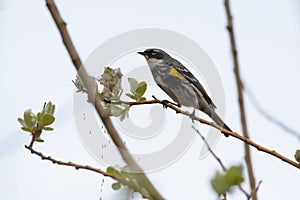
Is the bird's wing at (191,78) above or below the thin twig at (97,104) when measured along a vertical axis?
above

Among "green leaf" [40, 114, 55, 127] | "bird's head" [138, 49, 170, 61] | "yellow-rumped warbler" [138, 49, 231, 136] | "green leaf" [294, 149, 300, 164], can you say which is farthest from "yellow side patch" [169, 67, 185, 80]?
"green leaf" [294, 149, 300, 164]

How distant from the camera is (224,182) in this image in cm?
137

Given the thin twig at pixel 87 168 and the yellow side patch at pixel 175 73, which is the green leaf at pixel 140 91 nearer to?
the thin twig at pixel 87 168

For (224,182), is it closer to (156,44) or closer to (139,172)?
(139,172)

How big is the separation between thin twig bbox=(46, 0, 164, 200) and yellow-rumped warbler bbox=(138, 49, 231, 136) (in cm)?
507

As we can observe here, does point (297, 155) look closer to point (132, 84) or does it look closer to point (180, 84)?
point (132, 84)

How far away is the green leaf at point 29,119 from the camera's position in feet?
8.22

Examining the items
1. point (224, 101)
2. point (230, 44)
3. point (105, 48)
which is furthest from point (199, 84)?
point (230, 44)

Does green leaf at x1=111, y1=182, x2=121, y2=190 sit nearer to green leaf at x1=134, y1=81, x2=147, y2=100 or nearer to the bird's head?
green leaf at x1=134, y1=81, x2=147, y2=100

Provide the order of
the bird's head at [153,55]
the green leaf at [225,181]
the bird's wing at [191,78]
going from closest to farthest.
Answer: the green leaf at [225,181] < the bird's wing at [191,78] < the bird's head at [153,55]

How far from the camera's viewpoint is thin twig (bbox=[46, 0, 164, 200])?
4.15 feet

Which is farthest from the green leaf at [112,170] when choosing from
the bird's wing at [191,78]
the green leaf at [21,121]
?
the bird's wing at [191,78]

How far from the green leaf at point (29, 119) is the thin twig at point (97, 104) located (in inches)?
48.6

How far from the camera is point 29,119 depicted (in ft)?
8.29
